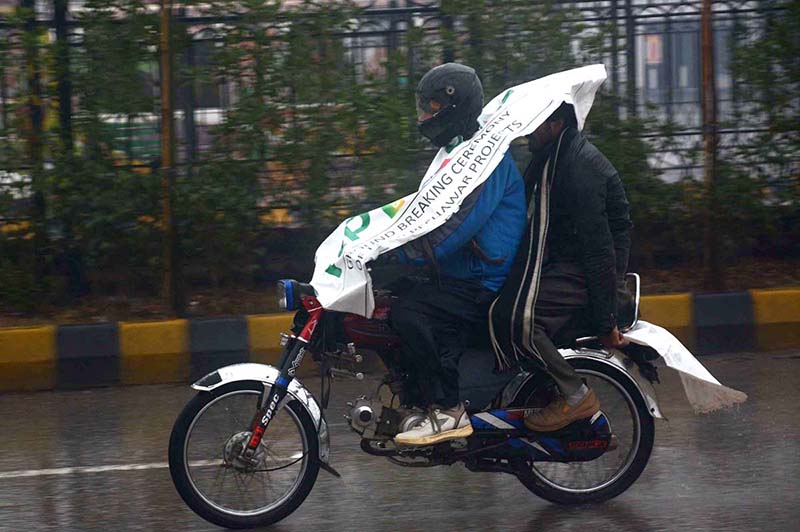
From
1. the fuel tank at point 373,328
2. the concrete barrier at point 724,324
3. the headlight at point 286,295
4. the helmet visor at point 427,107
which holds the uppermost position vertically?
the helmet visor at point 427,107

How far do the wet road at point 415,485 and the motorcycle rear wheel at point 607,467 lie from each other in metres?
0.06

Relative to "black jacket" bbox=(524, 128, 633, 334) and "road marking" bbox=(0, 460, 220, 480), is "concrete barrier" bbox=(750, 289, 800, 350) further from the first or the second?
"road marking" bbox=(0, 460, 220, 480)

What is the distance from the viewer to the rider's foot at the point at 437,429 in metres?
4.66

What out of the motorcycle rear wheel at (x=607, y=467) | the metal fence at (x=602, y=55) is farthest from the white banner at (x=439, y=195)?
the metal fence at (x=602, y=55)

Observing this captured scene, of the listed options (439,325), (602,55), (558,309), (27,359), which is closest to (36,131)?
(27,359)

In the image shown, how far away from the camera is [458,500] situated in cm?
506

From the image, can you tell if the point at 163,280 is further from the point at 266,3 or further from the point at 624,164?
the point at 624,164

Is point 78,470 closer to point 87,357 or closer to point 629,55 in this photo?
point 87,357

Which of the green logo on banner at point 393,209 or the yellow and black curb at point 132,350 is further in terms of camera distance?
the yellow and black curb at point 132,350

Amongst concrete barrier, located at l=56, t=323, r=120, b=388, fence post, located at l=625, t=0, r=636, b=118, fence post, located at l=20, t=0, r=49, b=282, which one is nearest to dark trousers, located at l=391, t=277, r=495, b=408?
concrete barrier, located at l=56, t=323, r=120, b=388

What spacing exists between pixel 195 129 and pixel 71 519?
3924 mm

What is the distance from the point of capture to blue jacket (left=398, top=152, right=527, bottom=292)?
4551 millimetres

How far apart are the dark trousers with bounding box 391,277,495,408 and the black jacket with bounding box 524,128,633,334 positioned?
348mm

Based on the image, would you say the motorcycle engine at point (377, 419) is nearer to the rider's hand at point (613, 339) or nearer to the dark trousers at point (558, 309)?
the dark trousers at point (558, 309)
